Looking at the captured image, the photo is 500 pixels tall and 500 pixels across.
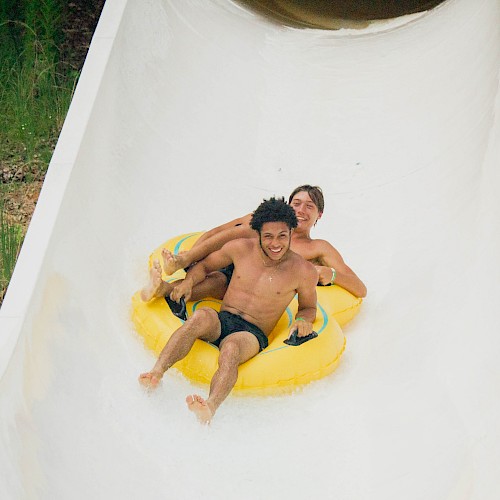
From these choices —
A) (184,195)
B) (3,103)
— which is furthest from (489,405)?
(3,103)

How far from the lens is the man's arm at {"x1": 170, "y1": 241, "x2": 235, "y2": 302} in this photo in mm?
3016

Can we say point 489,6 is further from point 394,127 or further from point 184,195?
point 184,195

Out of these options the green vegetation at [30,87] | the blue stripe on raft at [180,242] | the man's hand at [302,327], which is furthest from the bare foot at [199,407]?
the green vegetation at [30,87]

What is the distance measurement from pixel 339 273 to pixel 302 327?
44 cm

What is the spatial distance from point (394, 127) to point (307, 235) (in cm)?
120

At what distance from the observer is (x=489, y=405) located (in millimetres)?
2682

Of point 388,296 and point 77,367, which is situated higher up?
point 388,296

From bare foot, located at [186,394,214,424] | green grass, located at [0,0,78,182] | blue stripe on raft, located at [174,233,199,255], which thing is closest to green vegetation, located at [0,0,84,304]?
green grass, located at [0,0,78,182]

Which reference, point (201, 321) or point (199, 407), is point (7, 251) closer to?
point (201, 321)

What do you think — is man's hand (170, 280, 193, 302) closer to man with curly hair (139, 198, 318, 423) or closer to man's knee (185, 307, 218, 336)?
man with curly hair (139, 198, 318, 423)

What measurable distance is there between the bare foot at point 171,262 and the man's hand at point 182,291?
0.19 ft

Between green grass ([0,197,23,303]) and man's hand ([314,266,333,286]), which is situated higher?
man's hand ([314,266,333,286])

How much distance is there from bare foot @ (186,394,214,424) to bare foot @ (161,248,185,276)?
20.1 inches

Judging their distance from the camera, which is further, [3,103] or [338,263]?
[3,103]
